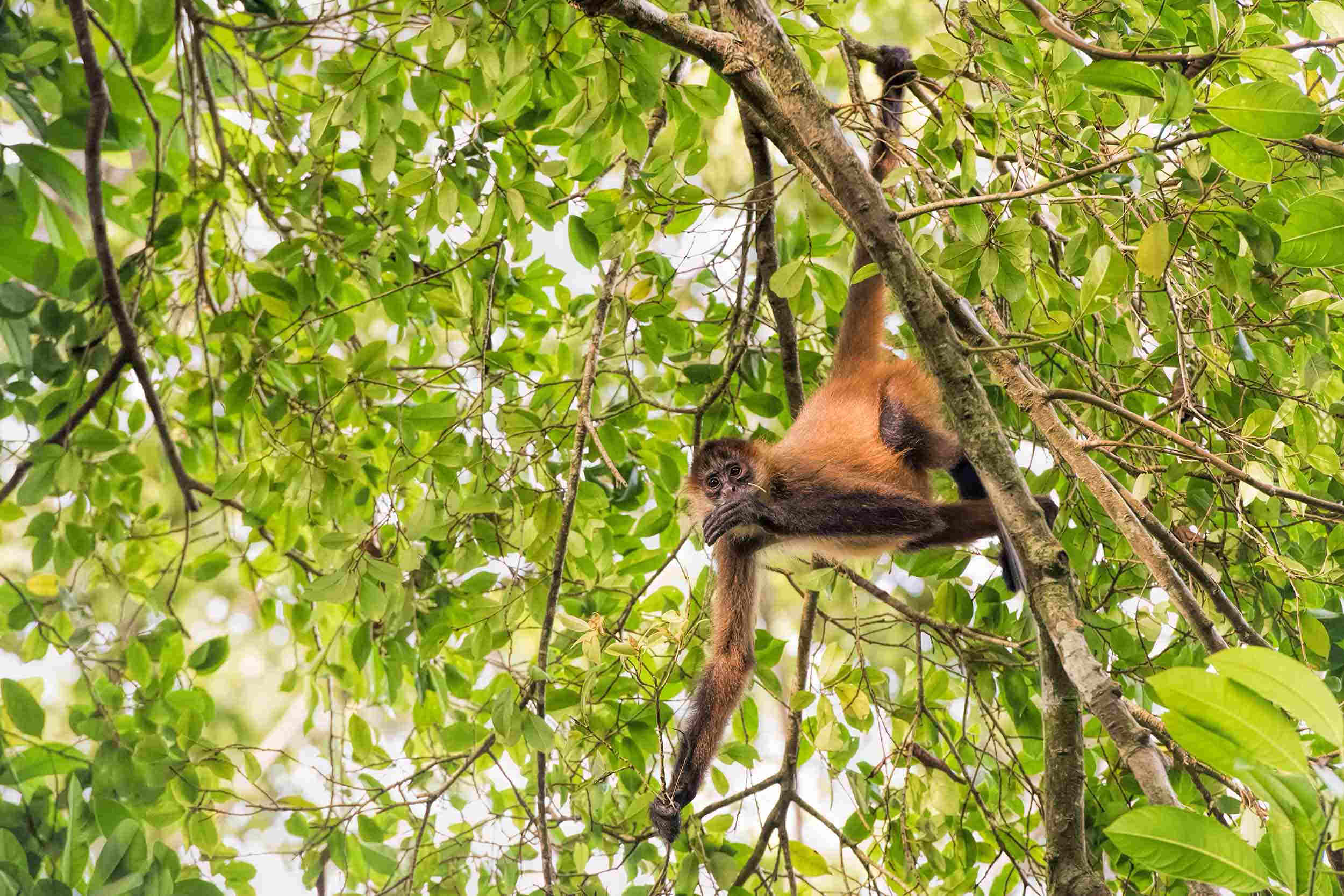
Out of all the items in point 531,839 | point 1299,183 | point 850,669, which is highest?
point 1299,183

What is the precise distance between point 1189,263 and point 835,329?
1.75 metres

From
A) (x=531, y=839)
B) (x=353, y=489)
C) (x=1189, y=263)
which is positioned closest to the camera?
(x=1189, y=263)

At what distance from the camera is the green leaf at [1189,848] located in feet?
3.97

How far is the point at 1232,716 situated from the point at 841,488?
284 cm

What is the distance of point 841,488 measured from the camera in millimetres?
3996

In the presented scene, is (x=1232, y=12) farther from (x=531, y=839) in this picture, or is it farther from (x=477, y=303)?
(x=531, y=839)

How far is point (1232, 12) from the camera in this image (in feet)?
10.1

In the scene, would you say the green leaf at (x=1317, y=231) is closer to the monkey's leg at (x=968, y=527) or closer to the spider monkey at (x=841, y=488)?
the spider monkey at (x=841, y=488)

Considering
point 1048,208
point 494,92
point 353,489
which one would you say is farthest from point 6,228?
point 1048,208

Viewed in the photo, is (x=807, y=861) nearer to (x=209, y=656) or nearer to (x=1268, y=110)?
(x=209, y=656)

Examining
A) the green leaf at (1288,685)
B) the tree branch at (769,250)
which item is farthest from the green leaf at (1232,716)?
the tree branch at (769,250)

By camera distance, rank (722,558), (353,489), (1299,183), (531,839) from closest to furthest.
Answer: (1299,183) < (531,839) < (353,489) < (722,558)

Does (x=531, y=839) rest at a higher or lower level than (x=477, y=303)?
lower

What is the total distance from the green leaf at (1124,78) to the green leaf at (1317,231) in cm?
36
